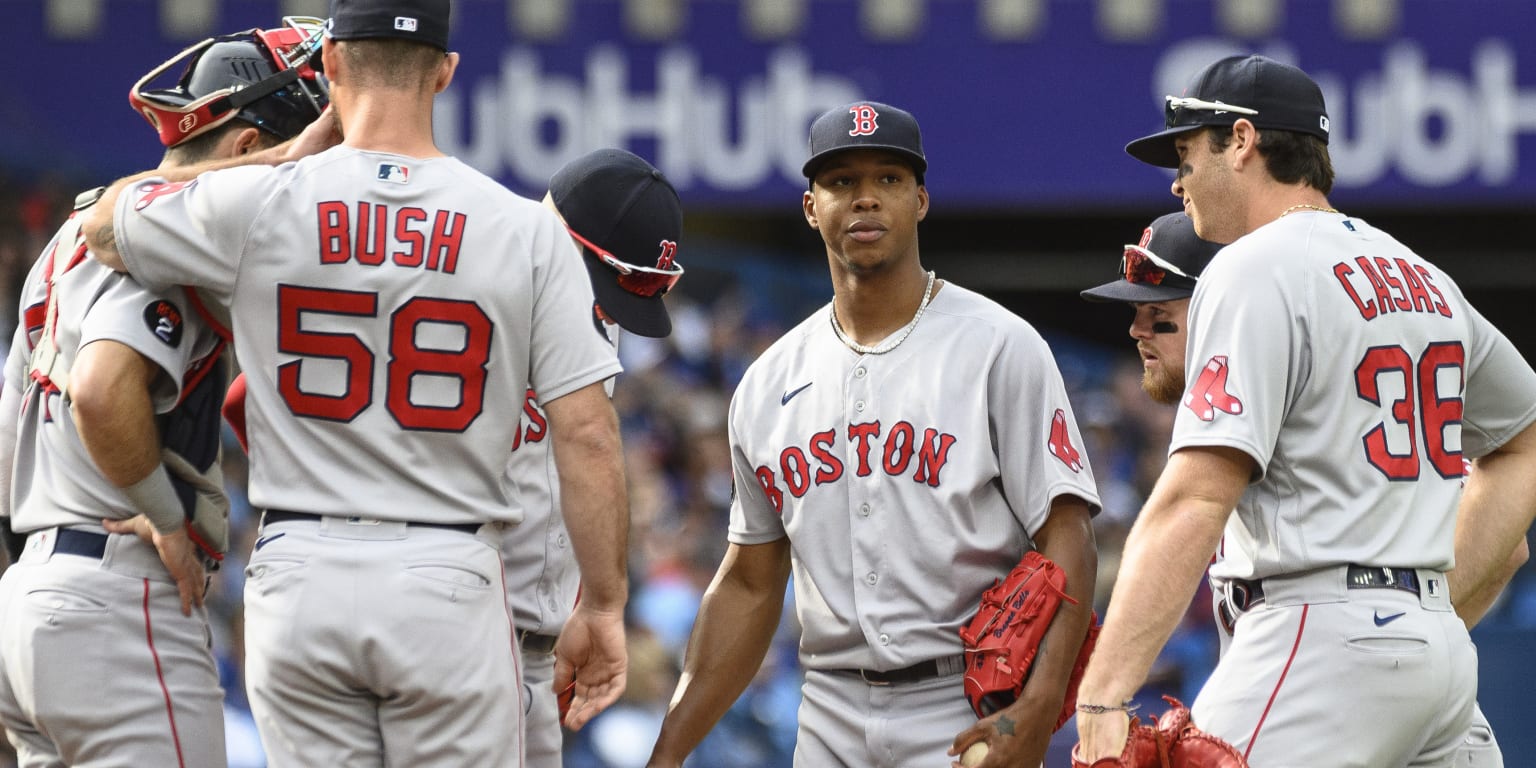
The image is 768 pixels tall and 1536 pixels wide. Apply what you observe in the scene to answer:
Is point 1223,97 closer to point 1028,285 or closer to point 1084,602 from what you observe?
point 1084,602

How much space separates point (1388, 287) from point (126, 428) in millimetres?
2212

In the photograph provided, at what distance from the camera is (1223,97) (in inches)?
131

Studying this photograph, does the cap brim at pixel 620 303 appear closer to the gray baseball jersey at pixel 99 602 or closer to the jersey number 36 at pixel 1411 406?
the gray baseball jersey at pixel 99 602

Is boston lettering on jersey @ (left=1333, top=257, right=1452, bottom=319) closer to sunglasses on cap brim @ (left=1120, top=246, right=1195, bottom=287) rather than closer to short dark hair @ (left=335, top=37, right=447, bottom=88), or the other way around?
sunglasses on cap brim @ (left=1120, top=246, right=1195, bottom=287)

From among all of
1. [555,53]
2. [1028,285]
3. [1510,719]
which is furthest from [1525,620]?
[555,53]

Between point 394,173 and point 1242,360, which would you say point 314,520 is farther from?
point 1242,360

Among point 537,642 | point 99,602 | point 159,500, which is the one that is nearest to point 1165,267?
point 537,642

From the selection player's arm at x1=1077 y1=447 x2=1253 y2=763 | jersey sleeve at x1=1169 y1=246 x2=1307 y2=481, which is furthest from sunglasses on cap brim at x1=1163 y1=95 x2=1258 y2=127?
player's arm at x1=1077 y1=447 x2=1253 y2=763

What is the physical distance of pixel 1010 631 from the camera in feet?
11.0

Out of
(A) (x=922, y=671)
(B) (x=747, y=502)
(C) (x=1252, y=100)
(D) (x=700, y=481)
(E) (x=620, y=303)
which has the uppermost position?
(C) (x=1252, y=100)

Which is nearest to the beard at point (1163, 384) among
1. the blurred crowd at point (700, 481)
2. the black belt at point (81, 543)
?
the blurred crowd at point (700, 481)

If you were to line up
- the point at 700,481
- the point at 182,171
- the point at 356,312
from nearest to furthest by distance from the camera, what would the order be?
the point at 356,312 < the point at 182,171 < the point at 700,481

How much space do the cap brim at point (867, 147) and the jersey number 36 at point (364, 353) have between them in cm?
93

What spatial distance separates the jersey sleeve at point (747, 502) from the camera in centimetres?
380
